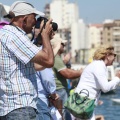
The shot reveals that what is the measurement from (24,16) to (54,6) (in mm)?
187932

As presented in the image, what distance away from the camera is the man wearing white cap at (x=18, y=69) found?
4.25 meters

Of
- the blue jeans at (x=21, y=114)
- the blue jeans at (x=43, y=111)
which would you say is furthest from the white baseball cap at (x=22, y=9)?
the blue jeans at (x=43, y=111)

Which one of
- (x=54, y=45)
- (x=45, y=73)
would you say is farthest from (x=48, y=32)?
(x=54, y=45)

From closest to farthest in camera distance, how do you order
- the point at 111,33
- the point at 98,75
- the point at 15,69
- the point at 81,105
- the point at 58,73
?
1. the point at 15,69
2. the point at 98,75
3. the point at 81,105
4. the point at 58,73
5. the point at 111,33

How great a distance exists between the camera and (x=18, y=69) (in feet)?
14.1

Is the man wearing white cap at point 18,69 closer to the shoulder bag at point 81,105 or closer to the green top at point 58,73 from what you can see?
the shoulder bag at point 81,105

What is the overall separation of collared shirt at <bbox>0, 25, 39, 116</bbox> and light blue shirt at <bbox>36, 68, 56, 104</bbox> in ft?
4.87

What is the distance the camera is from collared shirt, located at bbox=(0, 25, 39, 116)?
425 cm

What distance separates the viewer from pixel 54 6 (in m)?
192

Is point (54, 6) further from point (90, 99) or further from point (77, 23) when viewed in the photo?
point (90, 99)

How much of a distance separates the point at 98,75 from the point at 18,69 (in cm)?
213

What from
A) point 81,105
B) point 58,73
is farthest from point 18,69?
point 58,73

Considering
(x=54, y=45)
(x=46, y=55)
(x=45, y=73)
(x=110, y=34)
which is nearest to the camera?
(x=46, y=55)

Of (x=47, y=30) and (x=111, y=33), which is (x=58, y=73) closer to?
(x=47, y=30)
